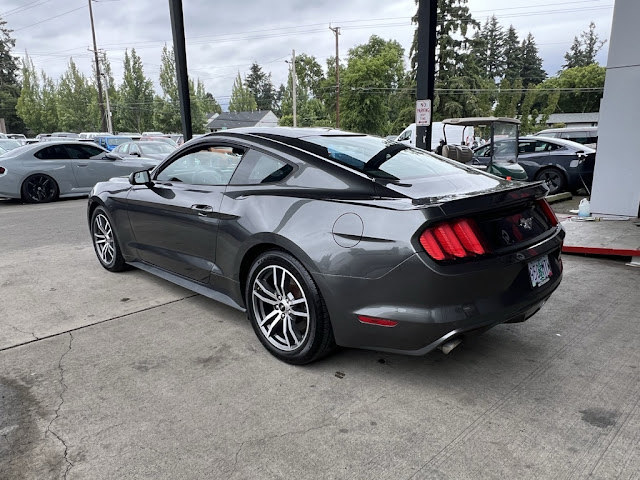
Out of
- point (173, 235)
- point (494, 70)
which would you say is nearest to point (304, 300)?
point (173, 235)

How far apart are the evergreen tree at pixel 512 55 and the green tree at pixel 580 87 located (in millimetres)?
13257

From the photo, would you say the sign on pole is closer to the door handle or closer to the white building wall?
the white building wall

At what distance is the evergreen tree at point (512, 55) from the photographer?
8506 cm

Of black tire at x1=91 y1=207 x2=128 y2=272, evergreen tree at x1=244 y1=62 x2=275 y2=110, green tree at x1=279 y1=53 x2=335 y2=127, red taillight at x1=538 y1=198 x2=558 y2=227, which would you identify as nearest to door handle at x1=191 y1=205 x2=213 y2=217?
black tire at x1=91 y1=207 x2=128 y2=272

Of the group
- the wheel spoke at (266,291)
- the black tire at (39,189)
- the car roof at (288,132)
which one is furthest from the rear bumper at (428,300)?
the black tire at (39,189)

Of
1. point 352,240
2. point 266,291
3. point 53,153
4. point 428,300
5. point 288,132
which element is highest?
point 288,132

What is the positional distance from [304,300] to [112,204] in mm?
2808

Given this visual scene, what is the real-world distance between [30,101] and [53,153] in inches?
1958

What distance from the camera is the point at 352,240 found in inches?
102

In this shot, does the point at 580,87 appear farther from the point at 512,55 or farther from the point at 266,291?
the point at 266,291

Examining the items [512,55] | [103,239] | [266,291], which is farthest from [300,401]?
[512,55]

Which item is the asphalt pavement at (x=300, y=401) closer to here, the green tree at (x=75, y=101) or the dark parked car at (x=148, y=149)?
the dark parked car at (x=148, y=149)

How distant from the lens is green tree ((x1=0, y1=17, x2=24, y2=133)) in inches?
2475

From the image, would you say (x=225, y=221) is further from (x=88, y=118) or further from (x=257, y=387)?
(x=88, y=118)
